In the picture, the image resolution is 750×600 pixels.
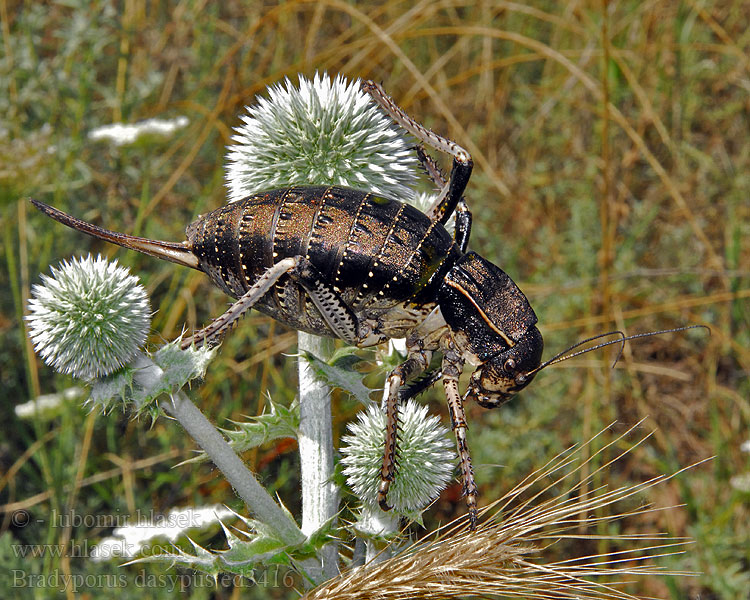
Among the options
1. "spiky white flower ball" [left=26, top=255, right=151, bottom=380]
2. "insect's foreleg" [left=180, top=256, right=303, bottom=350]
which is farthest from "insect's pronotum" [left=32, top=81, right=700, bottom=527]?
"spiky white flower ball" [left=26, top=255, right=151, bottom=380]

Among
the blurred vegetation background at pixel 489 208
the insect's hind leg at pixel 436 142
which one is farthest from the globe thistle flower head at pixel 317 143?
the blurred vegetation background at pixel 489 208

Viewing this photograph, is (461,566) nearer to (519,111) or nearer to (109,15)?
(109,15)

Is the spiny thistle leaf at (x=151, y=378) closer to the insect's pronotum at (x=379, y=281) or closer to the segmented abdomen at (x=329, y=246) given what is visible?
the insect's pronotum at (x=379, y=281)

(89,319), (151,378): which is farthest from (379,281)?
(89,319)

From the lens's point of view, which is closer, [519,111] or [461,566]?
[461,566]

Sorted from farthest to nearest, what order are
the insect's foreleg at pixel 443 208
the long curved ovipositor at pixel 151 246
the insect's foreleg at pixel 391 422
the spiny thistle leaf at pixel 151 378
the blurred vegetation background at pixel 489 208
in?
the blurred vegetation background at pixel 489 208 < the insect's foreleg at pixel 443 208 < the long curved ovipositor at pixel 151 246 < the insect's foreleg at pixel 391 422 < the spiny thistle leaf at pixel 151 378

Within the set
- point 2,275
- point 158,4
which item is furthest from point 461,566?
point 158,4

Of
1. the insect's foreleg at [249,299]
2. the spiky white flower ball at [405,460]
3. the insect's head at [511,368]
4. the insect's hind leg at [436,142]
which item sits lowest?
the spiky white flower ball at [405,460]
